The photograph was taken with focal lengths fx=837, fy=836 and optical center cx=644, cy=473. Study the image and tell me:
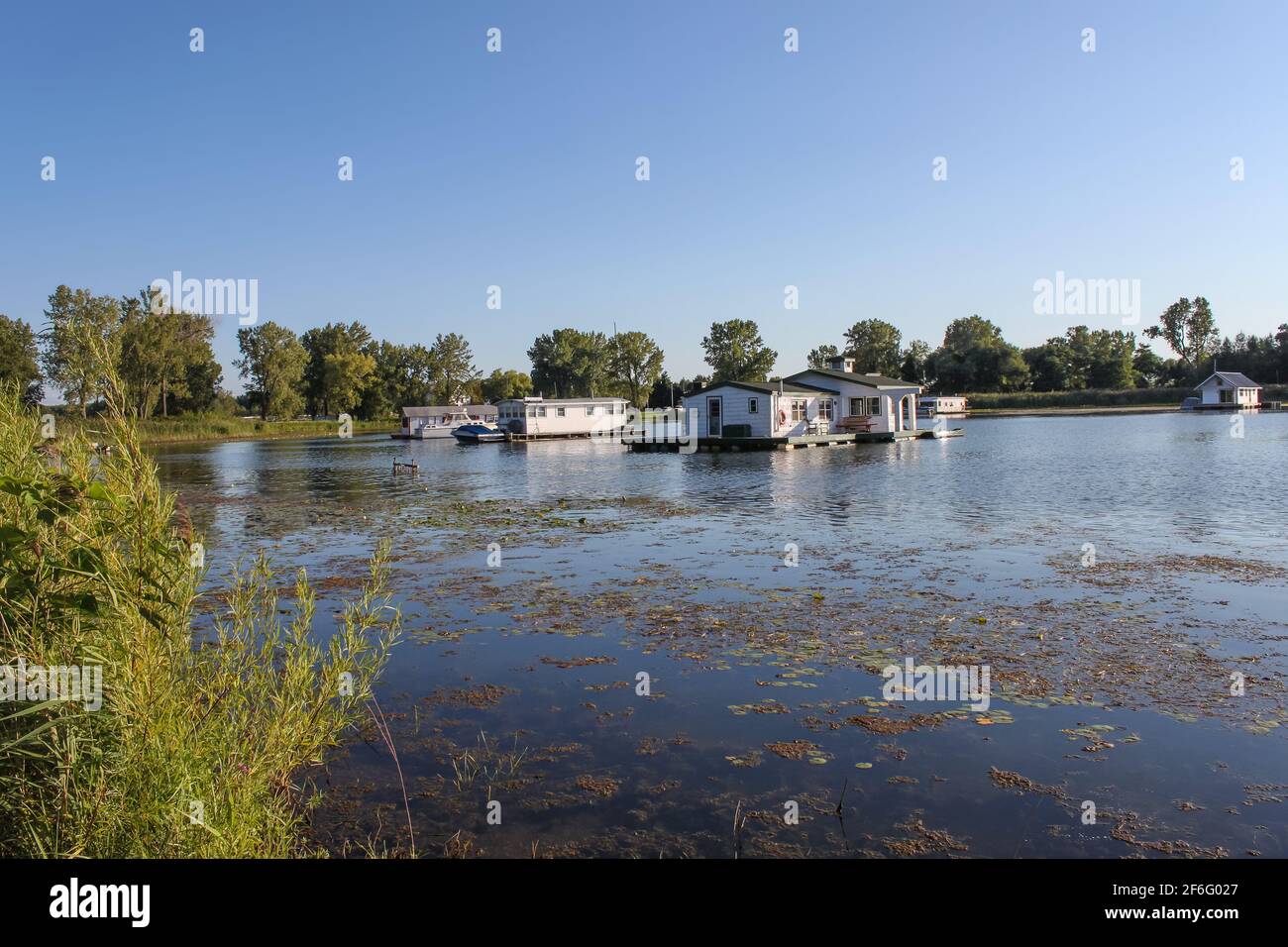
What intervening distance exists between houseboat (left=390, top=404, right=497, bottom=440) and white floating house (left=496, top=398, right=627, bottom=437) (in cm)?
781

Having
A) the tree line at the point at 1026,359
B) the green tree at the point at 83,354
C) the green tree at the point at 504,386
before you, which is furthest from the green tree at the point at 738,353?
the green tree at the point at 83,354

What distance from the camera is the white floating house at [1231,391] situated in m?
100

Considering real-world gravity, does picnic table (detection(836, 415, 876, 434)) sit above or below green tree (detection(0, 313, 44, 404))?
below

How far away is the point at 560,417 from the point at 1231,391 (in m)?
81.4

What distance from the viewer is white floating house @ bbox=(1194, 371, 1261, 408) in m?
100

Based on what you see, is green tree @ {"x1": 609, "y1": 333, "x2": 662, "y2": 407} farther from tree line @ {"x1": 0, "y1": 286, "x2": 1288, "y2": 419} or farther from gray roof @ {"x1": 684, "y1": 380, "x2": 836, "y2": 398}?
gray roof @ {"x1": 684, "y1": 380, "x2": 836, "y2": 398}

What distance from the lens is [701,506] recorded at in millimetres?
25359

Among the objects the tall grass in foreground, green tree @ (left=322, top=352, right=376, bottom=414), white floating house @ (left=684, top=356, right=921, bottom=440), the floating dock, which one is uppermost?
green tree @ (left=322, top=352, right=376, bottom=414)

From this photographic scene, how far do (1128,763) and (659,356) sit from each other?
147448 mm

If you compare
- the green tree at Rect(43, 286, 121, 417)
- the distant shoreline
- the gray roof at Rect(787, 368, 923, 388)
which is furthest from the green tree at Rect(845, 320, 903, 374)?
the green tree at Rect(43, 286, 121, 417)

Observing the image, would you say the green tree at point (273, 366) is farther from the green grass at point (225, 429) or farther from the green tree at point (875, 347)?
the green tree at point (875, 347)

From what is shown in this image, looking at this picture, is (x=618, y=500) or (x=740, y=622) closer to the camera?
(x=740, y=622)
